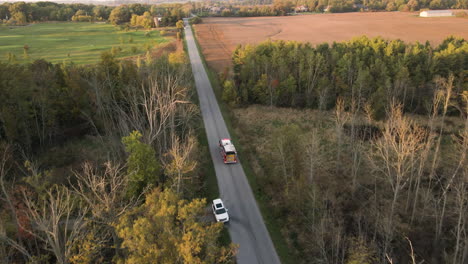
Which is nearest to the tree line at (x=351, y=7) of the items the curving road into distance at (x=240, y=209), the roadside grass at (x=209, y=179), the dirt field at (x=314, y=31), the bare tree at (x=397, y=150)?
the dirt field at (x=314, y=31)

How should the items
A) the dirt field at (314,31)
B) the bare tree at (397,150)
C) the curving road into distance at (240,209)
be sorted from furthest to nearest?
1. the dirt field at (314,31)
2. the curving road into distance at (240,209)
3. the bare tree at (397,150)

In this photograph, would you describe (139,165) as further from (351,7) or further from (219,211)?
(351,7)

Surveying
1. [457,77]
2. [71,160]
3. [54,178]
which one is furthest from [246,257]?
[457,77]

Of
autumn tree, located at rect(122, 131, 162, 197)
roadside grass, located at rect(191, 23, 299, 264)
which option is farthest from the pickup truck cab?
autumn tree, located at rect(122, 131, 162, 197)

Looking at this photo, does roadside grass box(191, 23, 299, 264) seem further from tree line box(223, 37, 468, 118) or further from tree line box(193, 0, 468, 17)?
tree line box(193, 0, 468, 17)

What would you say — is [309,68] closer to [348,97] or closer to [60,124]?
[348,97]

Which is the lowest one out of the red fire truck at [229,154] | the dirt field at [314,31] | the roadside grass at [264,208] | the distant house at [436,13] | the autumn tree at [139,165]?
the roadside grass at [264,208]

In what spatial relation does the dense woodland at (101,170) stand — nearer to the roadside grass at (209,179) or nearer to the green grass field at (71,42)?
the roadside grass at (209,179)
